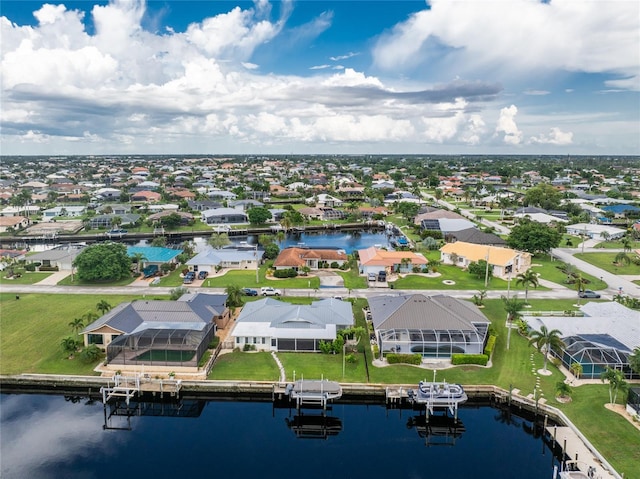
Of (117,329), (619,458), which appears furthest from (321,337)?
(619,458)

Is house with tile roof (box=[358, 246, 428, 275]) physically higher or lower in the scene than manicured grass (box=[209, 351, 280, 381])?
higher

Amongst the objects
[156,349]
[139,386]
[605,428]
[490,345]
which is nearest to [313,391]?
[139,386]

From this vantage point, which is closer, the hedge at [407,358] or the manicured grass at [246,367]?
the manicured grass at [246,367]

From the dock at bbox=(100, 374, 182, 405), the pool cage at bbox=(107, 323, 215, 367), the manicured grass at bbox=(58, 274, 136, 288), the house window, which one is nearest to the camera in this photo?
the dock at bbox=(100, 374, 182, 405)

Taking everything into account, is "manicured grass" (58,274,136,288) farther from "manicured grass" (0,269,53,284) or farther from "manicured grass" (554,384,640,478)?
"manicured grass" (554,384,640,478)

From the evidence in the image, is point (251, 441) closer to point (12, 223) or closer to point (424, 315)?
point (424, 315)

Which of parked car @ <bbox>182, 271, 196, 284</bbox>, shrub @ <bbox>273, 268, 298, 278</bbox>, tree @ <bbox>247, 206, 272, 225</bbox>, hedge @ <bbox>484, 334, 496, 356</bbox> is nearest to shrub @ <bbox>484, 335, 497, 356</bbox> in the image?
hedge @ <bbox>484, 334, 496, 356</bbox>

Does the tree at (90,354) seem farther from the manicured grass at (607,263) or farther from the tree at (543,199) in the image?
the tree at (543,199)

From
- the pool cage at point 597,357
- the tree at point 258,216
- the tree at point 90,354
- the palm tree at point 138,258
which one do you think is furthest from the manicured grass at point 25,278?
the pool cage at point 597,357
